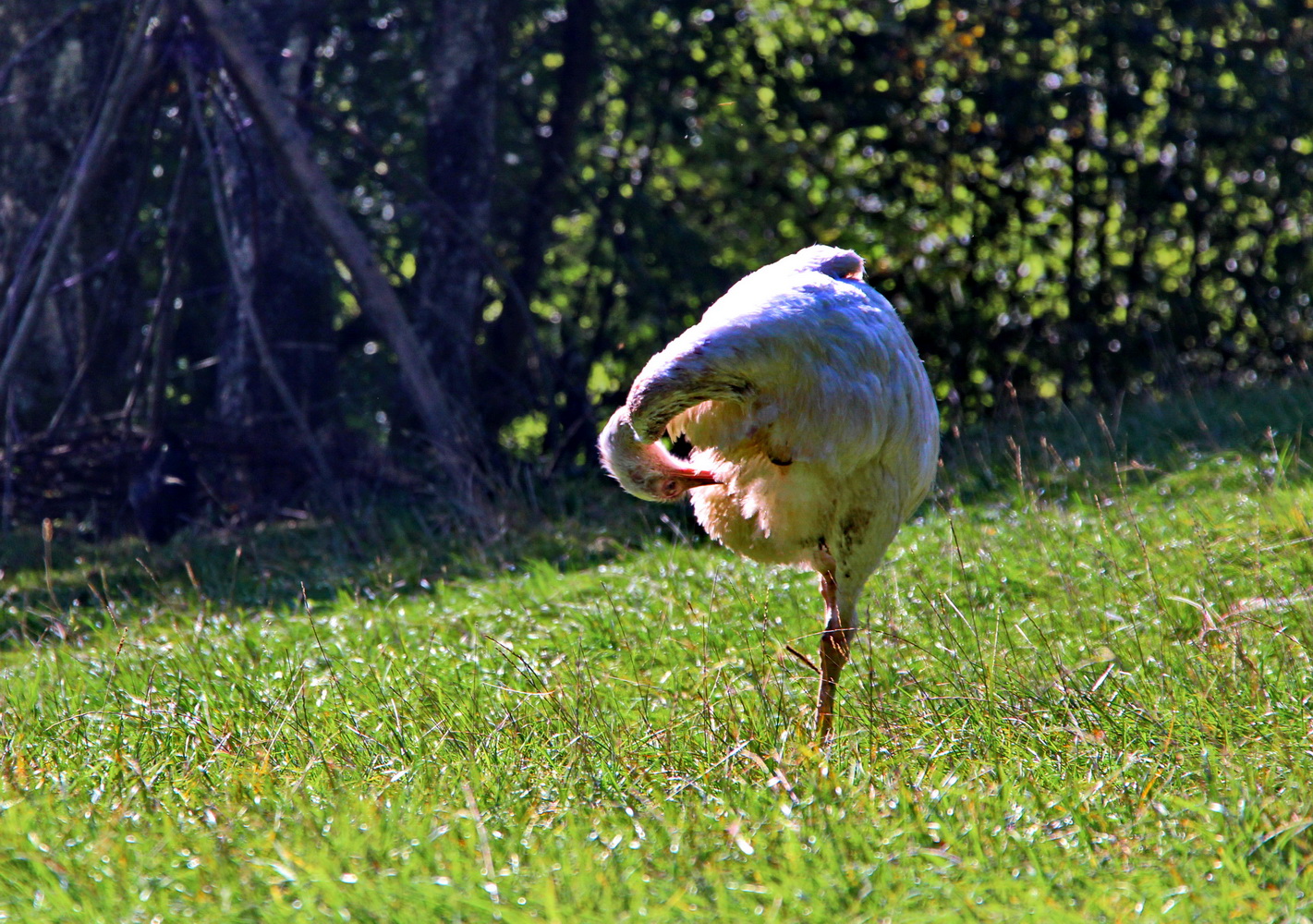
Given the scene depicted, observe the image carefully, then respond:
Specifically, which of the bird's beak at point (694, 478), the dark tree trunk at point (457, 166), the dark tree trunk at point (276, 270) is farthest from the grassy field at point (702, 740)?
the dark tree trunk at point (457, 166)

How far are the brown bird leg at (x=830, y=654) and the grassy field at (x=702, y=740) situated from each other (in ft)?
0.26

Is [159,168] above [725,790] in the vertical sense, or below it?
above

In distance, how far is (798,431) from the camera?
362 cm

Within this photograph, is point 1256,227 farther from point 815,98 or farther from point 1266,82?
point 815,98

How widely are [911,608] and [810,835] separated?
206 centimetres

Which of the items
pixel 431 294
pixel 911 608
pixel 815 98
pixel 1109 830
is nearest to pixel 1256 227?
pixel 815 98

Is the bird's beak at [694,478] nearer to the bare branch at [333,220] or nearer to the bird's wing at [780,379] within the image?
the bird's wing at [780,379]

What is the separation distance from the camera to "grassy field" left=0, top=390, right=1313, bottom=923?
2826 mm

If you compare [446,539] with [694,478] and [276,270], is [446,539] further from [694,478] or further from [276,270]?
[694,478]

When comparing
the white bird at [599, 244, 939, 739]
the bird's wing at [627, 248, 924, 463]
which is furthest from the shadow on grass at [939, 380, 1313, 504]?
the bird's wing at [627, 248, 924, 463]

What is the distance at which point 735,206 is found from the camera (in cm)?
1073

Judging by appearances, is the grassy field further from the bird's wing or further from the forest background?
the forest background

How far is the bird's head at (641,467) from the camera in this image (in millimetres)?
3494

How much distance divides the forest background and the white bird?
176 inches
